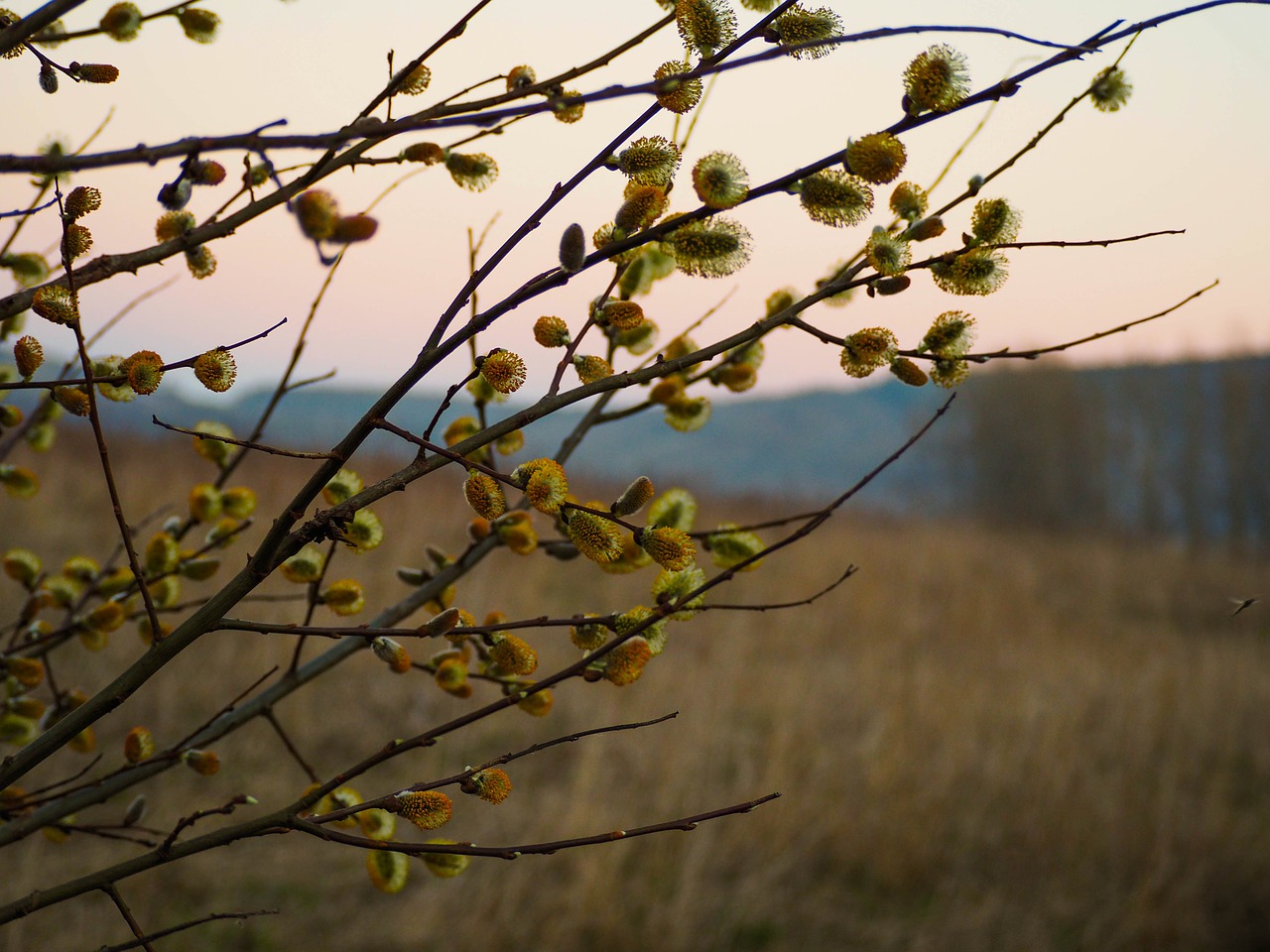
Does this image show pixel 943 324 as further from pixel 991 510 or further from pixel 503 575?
pixel 991 510

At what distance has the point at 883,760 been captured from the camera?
3.44 metres

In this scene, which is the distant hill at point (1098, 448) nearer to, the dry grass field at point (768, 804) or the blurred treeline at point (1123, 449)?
the blurred treeline at point (1123, 449)

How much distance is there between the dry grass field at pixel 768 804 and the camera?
2.64 m

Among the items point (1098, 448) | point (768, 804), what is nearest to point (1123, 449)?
point (1098, 448)

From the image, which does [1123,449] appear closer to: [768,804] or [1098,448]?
[1098,448]

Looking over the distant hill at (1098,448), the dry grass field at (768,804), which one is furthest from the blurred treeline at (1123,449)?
the dry grass field at (768,804)

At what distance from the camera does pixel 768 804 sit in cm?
315

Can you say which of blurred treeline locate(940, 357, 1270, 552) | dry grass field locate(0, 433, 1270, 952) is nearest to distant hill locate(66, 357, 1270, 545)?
blurred treeline locate(940, 357, 1270, 552)

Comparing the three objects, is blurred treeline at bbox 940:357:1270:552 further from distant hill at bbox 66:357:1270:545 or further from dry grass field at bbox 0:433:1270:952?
dry grass field at bbox 0:433:1270:952

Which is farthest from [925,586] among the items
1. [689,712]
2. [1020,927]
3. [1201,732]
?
[1020,927]

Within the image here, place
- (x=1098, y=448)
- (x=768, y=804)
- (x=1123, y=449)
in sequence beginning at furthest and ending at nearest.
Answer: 1. (x=1098, y=448)
2. (x=1123, y=449)
3. (x=768, y=804)

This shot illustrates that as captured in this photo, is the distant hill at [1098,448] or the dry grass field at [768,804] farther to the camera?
the distant hill at [1098,448]

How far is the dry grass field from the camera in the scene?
2.64 m

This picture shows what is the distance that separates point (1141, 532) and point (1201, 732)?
1102 centimetres
